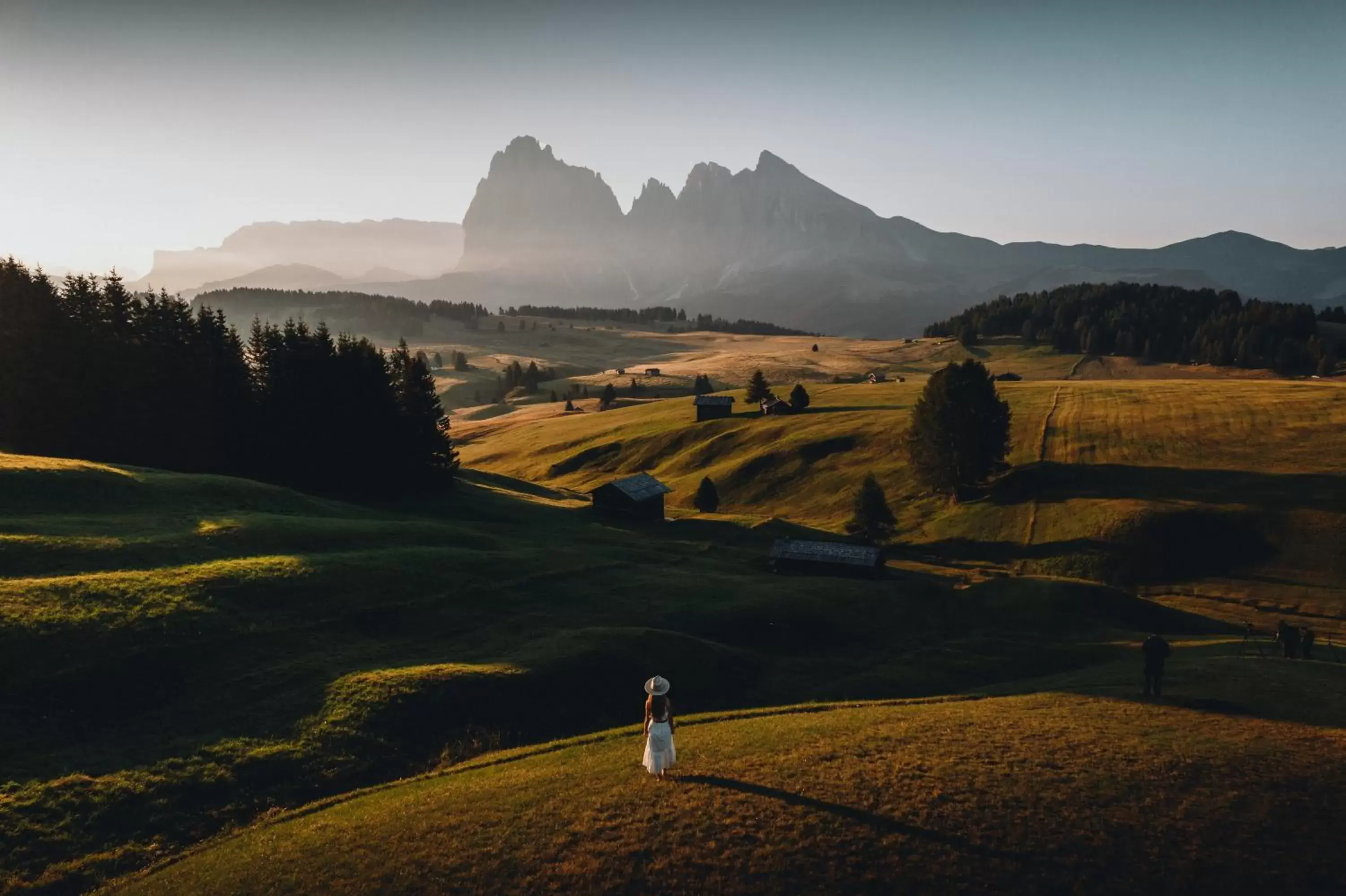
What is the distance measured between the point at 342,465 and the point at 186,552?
125ft

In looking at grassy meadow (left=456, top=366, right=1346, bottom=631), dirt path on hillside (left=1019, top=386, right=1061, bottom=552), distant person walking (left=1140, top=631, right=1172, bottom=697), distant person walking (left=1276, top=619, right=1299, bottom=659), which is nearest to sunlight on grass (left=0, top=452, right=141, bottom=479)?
grassy meadow (left=456, top=366, right=1346, bottom=631)

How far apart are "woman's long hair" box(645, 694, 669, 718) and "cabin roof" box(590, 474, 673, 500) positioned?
196 feet

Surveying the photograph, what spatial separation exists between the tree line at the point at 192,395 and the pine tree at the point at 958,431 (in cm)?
5922

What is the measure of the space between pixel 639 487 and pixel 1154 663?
2335 inches

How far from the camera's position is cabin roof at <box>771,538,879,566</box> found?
61.3m

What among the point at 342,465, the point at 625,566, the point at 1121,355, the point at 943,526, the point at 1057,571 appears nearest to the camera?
the point at 625,566

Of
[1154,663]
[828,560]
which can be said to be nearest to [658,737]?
[1154,663]

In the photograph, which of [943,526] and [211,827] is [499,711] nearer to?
[211,827]

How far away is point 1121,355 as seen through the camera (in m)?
199

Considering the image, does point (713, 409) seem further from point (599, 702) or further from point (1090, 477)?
point (599, 702)

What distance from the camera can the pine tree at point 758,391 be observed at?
463ft

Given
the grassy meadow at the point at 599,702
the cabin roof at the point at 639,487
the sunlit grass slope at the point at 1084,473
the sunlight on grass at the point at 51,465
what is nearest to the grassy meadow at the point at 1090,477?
the sunlit grass slope at the point at 1084,473

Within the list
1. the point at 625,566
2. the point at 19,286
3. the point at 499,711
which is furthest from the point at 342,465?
the point at 499,711

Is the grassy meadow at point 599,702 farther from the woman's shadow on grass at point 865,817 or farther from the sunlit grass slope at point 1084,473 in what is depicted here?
the sunlit grass slope at point 1084,473
